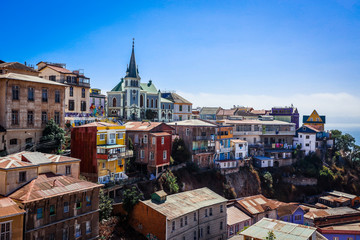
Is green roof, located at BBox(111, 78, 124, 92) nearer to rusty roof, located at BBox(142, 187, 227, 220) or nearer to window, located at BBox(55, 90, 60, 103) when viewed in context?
window, located at BBox(55, 90, 60, 103)

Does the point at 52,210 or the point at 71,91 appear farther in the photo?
the point at 71,91

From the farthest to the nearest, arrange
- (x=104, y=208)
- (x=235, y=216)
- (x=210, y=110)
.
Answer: (x=210, y=110)
(x=235, y=216)
(x=104, y=208)

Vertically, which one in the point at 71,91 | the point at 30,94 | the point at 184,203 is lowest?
the point at 184,203

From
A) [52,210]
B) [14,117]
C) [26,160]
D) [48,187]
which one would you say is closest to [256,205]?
[52,210]

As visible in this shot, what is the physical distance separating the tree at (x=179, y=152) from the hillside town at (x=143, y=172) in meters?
0.17

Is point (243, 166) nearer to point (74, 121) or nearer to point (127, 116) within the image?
point (127, 116)

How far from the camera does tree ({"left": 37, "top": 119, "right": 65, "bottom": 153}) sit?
120ft

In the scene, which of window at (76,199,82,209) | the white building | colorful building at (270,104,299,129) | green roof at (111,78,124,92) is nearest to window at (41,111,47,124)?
window at (76,199,82,209)

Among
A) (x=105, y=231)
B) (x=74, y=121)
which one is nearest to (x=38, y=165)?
(x=105, y=231)

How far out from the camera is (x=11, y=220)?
21.1m

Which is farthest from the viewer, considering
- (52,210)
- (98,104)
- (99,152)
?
(98,104)

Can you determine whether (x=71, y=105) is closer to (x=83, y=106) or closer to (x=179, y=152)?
(x=83, y=106)

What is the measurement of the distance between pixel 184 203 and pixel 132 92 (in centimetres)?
3642

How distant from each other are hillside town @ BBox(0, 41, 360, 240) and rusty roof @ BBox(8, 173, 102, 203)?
88 mm
